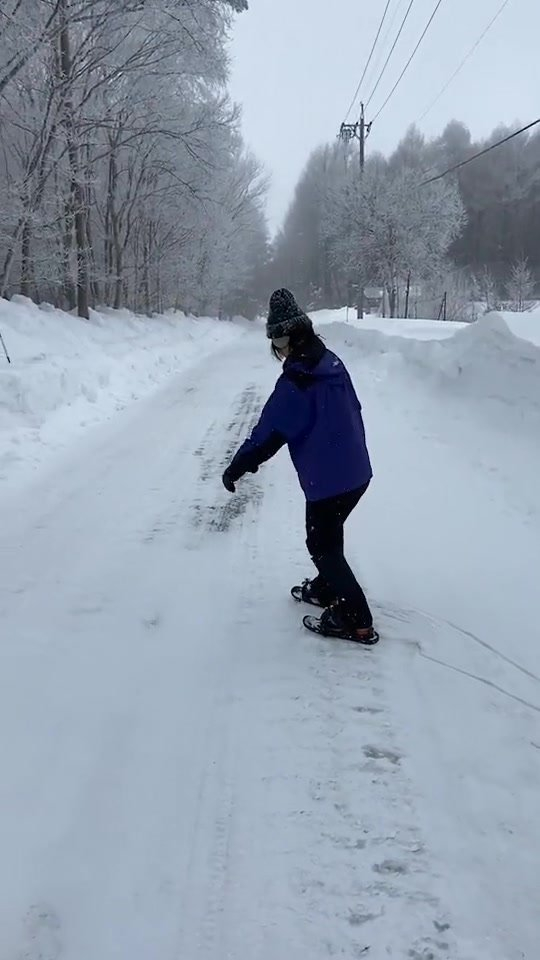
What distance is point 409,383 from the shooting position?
929cm

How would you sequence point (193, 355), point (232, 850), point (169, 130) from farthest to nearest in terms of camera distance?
point (193, 355)
point (169, 130)
point (232, 850)

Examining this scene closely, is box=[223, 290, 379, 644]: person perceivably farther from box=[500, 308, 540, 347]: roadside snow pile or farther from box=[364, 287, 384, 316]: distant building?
box=[364, 287, 384, 316]: distant building

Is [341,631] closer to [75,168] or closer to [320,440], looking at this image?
[320,440]

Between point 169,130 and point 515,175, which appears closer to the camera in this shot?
point 169,130

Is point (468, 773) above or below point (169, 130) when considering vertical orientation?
below

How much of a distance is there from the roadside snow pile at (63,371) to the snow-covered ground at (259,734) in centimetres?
179

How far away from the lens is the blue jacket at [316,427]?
9.34 feet

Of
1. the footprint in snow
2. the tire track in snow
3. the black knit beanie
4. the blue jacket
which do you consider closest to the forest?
the tire track in snow

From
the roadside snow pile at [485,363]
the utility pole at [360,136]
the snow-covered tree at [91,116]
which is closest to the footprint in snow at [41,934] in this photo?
the roadside snow pile at [485,363]

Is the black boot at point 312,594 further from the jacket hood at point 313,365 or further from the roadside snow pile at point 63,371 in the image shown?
the roadside snow pile at point 63,371

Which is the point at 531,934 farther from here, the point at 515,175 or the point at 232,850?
the point at 515,175

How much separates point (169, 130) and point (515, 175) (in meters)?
57.7

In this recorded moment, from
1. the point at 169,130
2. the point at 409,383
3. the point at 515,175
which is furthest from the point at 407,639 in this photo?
the point at 515,175

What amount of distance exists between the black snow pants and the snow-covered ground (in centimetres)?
20
